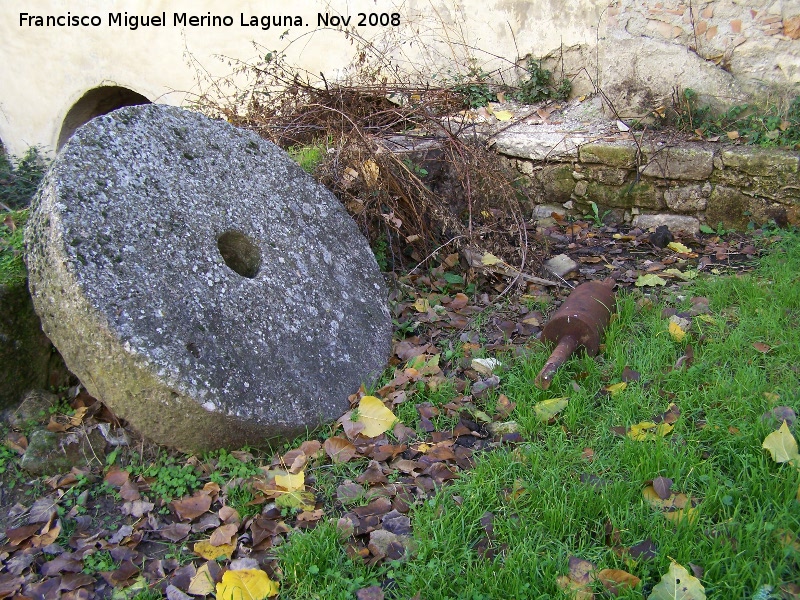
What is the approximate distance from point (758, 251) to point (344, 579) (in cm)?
323

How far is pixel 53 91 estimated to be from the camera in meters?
7.39

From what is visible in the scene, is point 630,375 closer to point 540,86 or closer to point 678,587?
point 678,587

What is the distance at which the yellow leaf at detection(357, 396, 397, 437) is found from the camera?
8.18 ft

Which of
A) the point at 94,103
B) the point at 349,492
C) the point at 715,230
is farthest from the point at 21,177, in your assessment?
the point at 715,230

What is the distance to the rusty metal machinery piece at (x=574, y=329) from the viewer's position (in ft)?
8.67

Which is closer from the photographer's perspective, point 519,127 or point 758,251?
point 758,251

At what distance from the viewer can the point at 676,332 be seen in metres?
2.88

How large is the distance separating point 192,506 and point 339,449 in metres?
0.54

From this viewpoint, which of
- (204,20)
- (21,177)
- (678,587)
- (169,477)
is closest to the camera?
(678,587)

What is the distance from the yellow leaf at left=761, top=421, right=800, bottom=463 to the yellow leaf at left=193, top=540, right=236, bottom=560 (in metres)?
1.70

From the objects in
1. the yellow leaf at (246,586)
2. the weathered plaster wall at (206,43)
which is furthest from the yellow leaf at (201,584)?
the weathered plaster wall at (206,43)

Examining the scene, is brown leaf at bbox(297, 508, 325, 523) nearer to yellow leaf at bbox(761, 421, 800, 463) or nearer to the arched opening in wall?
yellow leaf at bbox(761, 421, 800, 463)

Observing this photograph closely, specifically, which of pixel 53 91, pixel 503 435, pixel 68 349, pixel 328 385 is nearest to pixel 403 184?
pixel 328 385

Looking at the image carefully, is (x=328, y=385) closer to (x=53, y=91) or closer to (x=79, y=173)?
(x=79, y=173)
